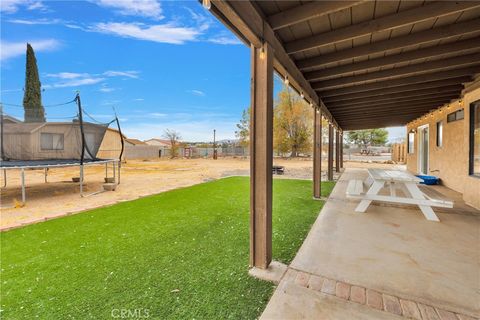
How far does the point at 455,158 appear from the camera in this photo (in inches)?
219

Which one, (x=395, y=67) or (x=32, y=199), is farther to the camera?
(x=32, y=199)

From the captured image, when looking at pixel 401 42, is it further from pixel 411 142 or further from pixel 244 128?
pixel 244 128

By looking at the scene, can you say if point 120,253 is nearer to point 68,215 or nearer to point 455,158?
point 68,215

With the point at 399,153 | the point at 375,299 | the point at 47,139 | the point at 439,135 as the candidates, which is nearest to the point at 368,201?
the point at 375,299

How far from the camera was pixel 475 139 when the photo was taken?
4316 millimetres

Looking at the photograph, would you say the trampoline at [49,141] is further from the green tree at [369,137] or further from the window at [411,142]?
the green tree at [369,137]

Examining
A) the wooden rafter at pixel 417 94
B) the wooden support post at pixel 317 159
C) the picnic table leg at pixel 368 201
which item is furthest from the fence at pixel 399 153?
the picnic table leg at pixel 368 201

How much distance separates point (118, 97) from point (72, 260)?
37.2m

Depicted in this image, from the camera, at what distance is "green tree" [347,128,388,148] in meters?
38.9

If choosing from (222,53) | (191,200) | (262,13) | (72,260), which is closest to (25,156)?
(191,200)

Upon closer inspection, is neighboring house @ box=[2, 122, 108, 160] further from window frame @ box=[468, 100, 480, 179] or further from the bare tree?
the bare tree

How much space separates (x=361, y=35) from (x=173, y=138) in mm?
27916

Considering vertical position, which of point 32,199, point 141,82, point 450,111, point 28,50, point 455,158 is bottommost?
point 32,199

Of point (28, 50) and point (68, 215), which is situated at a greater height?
point (28, 50)
